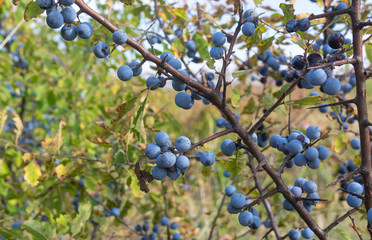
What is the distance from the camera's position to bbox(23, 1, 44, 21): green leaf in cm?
119

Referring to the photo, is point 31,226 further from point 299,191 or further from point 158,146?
point 299,191

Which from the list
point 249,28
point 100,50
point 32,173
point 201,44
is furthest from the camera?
point 201,44

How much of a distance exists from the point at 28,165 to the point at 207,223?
2.82m

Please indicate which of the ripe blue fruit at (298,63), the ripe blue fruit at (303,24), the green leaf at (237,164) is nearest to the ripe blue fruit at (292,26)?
the ripe blue fruit at (303,24)

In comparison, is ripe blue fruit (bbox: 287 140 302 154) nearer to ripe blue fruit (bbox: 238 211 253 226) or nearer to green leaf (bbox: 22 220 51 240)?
ripe blue fruit (bbox: 238 211 253 226)

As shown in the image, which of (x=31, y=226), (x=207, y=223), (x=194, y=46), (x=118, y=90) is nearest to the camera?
(x=31, y=226)

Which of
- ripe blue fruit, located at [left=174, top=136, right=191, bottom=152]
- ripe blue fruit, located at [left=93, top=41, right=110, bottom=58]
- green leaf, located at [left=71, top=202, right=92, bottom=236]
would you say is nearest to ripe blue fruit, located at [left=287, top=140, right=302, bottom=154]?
ripe blue fruit, located at [left=174, top=136, right=191, bottom=152]

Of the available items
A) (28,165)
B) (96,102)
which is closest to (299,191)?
(28,165)

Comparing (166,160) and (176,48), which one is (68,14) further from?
(176,48)

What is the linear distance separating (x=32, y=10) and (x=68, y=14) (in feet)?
0.55

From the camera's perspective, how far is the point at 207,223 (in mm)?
4277

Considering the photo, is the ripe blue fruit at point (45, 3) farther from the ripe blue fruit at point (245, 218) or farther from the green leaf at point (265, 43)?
the ripe blue fruit at point (245, 218)

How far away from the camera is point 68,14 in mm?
1140

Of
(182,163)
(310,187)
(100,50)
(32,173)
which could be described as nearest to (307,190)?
(310,187)
